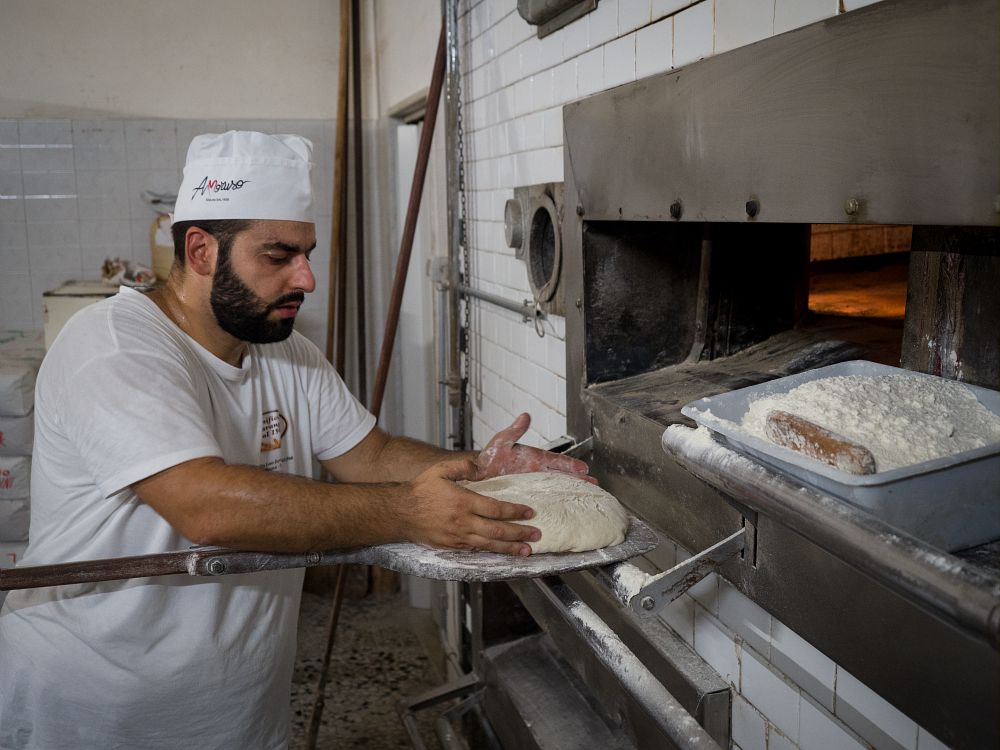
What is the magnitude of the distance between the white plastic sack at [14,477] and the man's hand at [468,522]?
3006 mm

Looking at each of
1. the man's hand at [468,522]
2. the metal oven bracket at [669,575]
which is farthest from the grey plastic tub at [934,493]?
the man's hand at [468,522]

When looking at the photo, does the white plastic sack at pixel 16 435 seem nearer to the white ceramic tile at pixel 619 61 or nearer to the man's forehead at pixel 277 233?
the man's forehead at pixel 277 233

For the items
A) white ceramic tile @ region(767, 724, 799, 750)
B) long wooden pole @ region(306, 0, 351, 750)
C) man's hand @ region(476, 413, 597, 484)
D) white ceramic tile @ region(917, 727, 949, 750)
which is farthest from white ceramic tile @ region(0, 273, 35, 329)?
white ceramic tile @ region(917, 727, 949, 750)

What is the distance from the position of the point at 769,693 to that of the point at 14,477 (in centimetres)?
342

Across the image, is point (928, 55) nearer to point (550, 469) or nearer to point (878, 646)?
point (878, 646)

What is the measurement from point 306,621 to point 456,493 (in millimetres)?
3363

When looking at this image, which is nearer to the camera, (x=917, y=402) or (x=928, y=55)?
(x=928, y=55)

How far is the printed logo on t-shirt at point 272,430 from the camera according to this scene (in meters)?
1.92

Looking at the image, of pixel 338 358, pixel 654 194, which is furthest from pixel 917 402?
→ pixel 338 358

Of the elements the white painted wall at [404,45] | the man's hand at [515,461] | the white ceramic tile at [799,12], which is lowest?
the man's hand at [515,461]

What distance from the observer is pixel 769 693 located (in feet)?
4.82

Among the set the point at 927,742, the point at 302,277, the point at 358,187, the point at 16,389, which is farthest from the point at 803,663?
the point at 358,187

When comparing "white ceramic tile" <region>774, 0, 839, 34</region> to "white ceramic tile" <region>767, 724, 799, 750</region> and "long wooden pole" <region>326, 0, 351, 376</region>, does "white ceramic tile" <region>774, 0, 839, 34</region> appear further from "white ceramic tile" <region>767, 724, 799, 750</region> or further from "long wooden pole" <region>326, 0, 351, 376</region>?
"long wooden pole" <region>326, 0, 351, 376</region>

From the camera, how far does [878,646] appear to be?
98 centimetres
